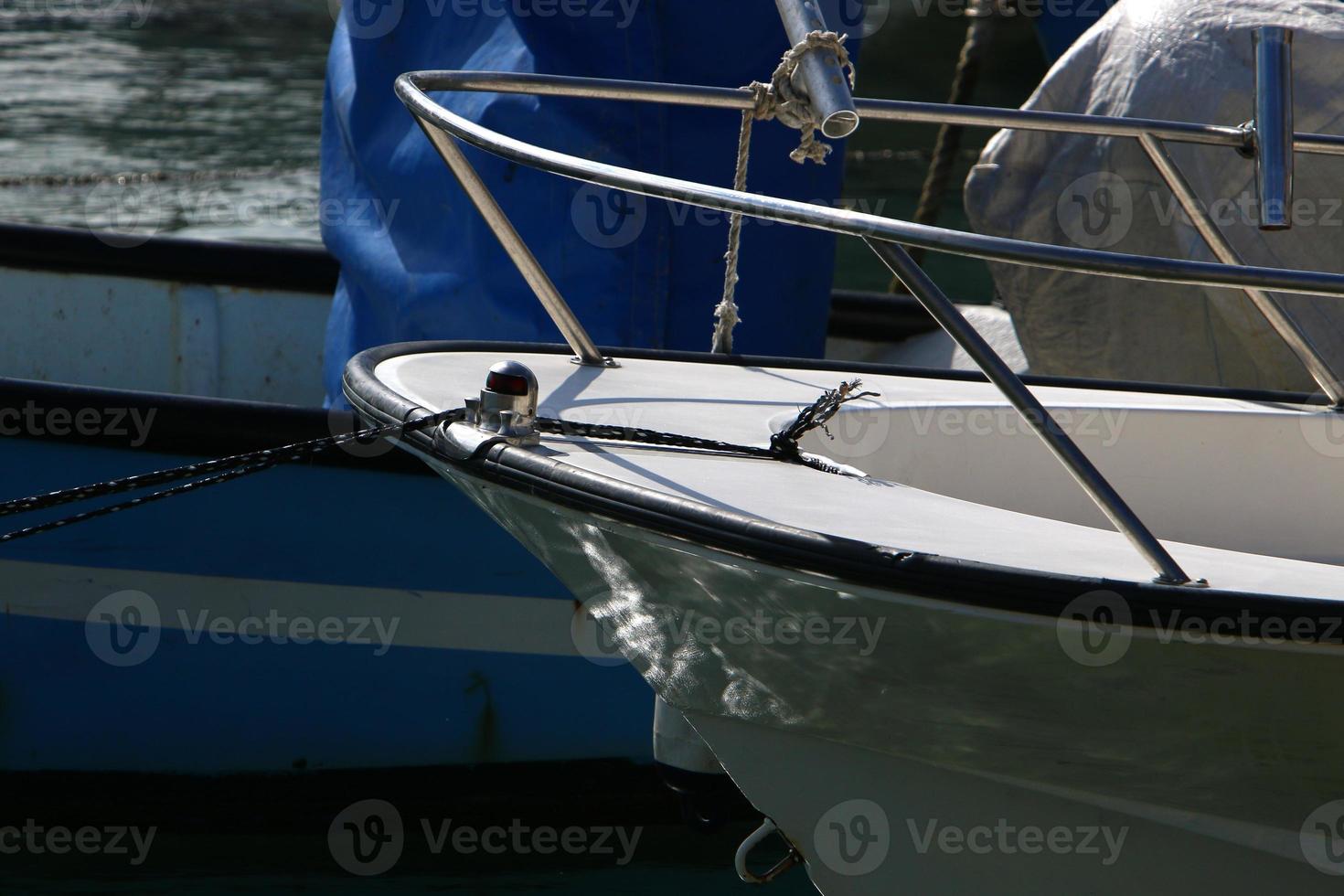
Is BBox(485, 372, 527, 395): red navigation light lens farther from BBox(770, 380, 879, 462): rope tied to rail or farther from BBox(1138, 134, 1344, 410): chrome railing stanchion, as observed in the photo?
BBox(1138, 134, 1344, 410): chrome railing stanchion

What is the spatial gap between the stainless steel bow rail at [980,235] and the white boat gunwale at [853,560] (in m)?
0.08

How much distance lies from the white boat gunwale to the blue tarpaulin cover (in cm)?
128

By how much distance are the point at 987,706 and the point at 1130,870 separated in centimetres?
36

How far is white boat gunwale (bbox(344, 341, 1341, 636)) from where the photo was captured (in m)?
1.73

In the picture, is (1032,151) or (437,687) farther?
(1032,151)

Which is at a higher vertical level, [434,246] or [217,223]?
[434,246]

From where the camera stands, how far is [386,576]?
10.9ft

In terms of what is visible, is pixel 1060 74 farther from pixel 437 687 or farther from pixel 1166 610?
pixel 1166 610

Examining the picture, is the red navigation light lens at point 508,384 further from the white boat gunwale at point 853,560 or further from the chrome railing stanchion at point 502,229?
the chrome railing stanchion at point 502,229

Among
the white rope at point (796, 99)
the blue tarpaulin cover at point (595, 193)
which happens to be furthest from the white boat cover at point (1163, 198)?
the white rope at point (796, 99)

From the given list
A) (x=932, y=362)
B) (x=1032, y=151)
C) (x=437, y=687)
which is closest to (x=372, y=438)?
(x=437, y=687)

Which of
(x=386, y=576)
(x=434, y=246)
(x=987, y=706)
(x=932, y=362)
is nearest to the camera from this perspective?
(x=987, y=706)

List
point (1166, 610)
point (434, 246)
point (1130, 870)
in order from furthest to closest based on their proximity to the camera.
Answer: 1. point (434, 246)
2. point (1130, 870)
3. point (1166, 610)

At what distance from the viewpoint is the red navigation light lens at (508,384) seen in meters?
2.14
